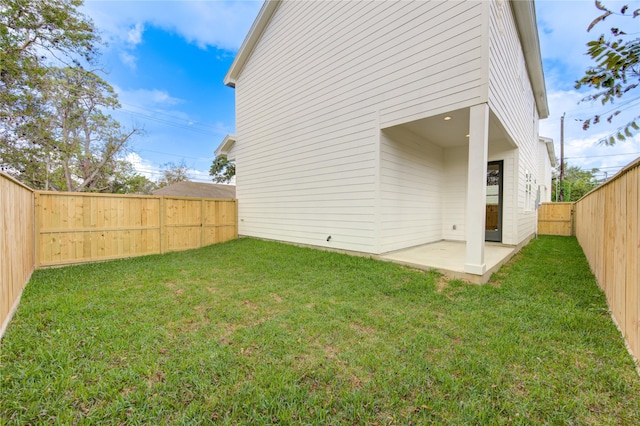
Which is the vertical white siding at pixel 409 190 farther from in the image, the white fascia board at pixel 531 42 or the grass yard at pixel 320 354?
the white fascia board at pixel 531 42

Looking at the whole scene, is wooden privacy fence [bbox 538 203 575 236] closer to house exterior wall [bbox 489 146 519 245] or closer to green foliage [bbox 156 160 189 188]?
house exterior wall [bbox 489 146 519 245]

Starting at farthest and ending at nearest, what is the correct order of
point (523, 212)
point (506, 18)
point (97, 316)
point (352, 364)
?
point (523, 212), point (506, 18), point (97, 316), point (352, 364)

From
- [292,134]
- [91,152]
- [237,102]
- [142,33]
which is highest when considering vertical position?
[142,33]

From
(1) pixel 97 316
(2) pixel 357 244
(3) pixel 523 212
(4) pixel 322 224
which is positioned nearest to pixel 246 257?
(4) pixel 322 224

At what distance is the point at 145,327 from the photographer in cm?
289

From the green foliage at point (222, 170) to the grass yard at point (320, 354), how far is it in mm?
20819

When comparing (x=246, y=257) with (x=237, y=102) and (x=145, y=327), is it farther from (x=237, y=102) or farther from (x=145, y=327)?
(x=237, y=102)

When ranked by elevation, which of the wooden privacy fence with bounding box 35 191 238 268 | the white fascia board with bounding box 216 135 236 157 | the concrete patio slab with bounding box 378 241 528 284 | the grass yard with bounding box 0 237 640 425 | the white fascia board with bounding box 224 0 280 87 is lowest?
the grass yard with bounding box 0 237 640 425

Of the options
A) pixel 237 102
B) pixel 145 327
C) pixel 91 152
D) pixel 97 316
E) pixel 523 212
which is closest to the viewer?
pixel 145 327

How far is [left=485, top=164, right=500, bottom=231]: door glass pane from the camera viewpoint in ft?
23.1

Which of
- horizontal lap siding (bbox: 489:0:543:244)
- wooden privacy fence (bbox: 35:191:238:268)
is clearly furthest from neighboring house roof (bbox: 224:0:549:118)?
wooden privacy fence (bbox: 35:191:238:268)

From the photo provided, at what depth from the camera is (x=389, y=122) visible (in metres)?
5.43

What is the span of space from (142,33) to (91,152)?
268 inches

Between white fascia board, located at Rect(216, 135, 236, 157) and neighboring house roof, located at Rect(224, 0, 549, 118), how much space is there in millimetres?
2179
